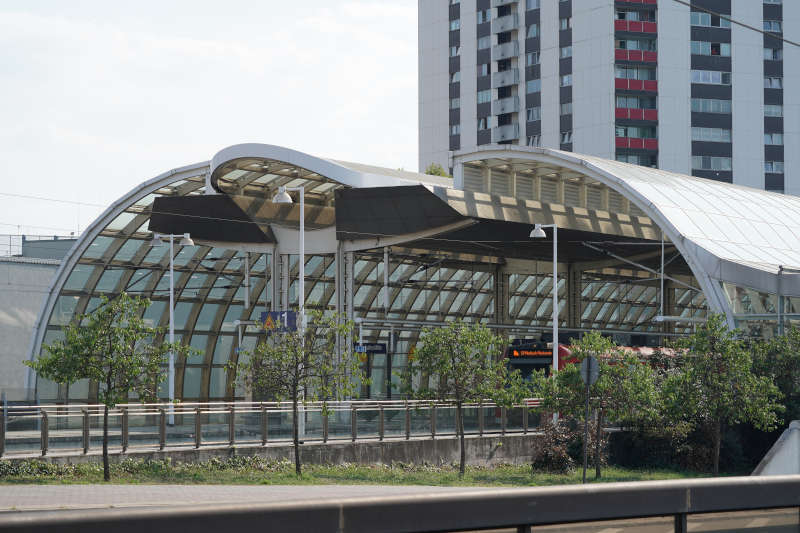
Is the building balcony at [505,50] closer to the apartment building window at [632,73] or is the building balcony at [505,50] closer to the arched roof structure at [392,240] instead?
the apartment building window at [632,73]

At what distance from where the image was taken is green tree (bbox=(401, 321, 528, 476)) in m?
30.3

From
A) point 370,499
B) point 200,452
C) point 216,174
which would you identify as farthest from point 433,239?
point 370,499

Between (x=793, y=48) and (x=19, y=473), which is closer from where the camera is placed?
(x=19, y=473)

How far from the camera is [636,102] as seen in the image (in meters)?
94.1

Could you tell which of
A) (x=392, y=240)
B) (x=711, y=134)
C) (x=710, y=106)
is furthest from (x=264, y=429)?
(x=710, y=106)

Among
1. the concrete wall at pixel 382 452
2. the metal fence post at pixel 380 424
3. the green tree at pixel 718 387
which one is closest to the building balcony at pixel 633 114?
the concrete wall at pixel 382 452

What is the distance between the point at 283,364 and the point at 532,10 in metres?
75.6

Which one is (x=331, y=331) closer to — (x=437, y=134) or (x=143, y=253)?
(x=143, y=253)

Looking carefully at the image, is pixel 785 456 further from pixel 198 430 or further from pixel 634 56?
pixel 634 56

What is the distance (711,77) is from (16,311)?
61505mm

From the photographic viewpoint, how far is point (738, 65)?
9625cm

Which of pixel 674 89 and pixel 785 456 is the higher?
pixel 674 89

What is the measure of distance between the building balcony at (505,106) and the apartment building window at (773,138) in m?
21.0

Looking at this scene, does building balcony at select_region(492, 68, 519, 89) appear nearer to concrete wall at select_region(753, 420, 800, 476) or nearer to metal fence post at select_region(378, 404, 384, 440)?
metal fence post at select_region(378, 404, 384, 440)
